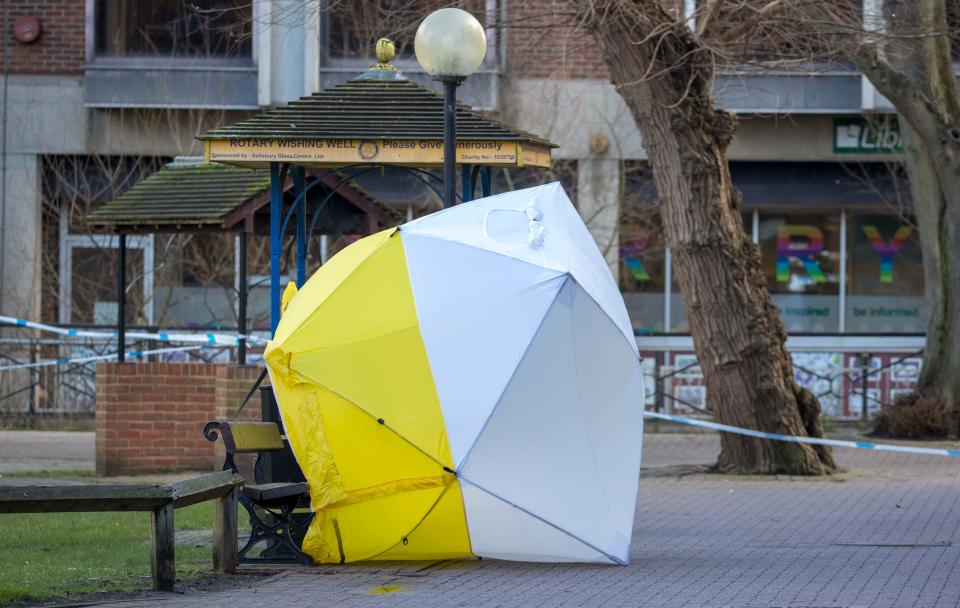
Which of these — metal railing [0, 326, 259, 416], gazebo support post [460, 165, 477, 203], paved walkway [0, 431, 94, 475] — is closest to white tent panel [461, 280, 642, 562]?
gazebo support post [460, 165, 477, 203]

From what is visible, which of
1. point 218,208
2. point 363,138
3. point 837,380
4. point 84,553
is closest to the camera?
point 84,553

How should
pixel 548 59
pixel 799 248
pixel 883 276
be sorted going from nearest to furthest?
1. pixel 548 59
2. pixel 799 248
3. pixel 883 276

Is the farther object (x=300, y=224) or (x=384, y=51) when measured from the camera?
(x=300, y=224)

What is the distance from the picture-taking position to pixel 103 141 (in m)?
24.0

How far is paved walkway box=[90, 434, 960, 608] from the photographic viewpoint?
779cm

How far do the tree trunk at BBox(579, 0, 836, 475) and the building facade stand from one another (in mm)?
6946

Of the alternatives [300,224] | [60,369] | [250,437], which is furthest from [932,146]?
[60,369]

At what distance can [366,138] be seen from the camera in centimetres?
1166

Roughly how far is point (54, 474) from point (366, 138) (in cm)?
540

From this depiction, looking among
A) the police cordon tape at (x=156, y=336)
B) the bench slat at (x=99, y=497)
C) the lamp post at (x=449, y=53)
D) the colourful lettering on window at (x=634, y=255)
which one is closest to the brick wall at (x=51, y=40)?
the police cordon tape at (x=156, y=336)

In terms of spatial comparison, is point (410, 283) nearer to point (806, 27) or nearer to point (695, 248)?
point (695, 248)

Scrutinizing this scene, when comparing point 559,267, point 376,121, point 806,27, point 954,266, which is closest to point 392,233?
point 559,267

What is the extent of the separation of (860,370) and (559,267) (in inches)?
583

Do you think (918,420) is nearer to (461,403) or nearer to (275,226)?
(275,226)
